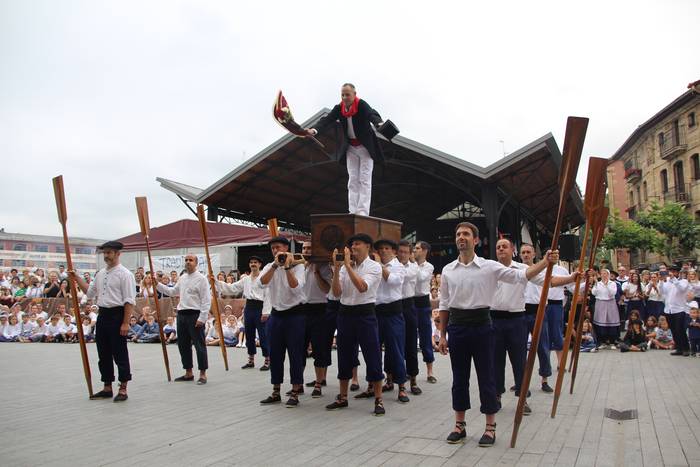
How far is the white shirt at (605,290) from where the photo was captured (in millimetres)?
11930

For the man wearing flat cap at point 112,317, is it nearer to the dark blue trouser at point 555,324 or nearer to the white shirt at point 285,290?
the white shirt at point 285,290

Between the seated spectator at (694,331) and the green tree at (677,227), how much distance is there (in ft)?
77.8

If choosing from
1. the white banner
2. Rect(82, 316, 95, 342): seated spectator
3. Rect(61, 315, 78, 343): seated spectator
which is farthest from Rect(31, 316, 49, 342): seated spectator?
the white banner

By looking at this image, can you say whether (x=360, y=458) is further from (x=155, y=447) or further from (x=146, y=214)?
(x=146, y=214)

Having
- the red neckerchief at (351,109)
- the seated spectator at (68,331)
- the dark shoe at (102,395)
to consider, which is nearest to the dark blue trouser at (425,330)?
the red neckerchief at (351,109)

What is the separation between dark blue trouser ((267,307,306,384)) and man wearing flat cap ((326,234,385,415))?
1.79ft

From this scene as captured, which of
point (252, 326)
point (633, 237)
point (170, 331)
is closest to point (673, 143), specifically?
point (633, 237)

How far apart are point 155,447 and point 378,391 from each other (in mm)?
2363

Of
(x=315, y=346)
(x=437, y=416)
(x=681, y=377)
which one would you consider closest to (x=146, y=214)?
(x=315, y=346)

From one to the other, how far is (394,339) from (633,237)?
3283 cm

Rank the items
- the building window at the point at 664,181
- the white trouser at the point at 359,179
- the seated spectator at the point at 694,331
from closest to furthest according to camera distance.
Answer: the white trouser at the point at 359,179
the seated spectator at the point at 694,331
the building window at the point at 664,181

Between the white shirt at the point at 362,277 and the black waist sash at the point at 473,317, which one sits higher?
the white shirt at the point at 362,277

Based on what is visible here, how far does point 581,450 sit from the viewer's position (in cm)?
456

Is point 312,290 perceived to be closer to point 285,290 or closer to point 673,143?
point 285,290
